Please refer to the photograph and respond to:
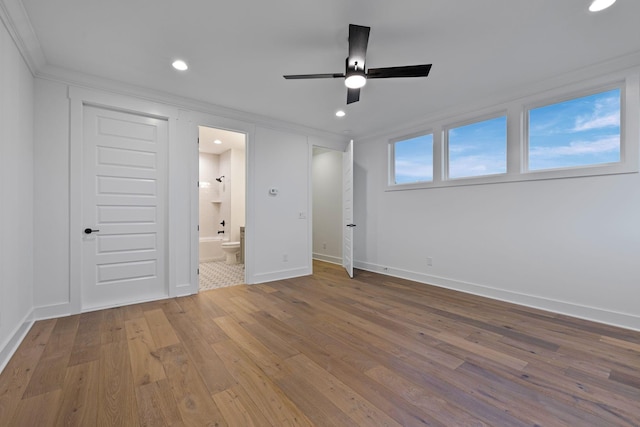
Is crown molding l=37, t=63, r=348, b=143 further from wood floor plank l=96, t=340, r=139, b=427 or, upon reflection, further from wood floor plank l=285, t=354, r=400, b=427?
wood floor plank l=285, t=354, r=400, b=427

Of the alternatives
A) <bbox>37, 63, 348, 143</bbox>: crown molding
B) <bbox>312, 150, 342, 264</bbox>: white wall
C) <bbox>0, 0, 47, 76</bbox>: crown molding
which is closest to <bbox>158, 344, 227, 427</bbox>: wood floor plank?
<bbox>0, 0, 47, 76</bbox>: crown molding

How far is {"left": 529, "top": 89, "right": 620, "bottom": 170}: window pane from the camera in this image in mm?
2943

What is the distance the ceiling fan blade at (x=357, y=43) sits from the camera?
2018 mm

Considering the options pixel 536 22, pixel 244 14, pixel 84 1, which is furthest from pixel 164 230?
pixel 536 22

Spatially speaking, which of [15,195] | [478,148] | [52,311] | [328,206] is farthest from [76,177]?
[478,148]

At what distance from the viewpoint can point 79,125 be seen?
3084 millimetres

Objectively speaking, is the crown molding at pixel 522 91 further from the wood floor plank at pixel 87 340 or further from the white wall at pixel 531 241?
the wood floor plank at pixel 87 340

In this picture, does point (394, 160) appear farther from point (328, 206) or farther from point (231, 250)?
point (231, 250)

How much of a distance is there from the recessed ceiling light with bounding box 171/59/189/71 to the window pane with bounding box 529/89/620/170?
4.01m

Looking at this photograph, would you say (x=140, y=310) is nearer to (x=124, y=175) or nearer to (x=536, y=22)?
(x=124, y=175)

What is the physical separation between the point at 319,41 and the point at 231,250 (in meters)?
4.52

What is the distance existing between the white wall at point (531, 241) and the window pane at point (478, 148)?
279mm

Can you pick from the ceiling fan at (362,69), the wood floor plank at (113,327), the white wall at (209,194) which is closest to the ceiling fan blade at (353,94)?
the ceiling fan at (362,69)

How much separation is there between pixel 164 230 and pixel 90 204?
31.8 inches
